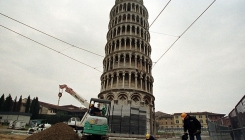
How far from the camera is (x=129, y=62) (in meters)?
33.2

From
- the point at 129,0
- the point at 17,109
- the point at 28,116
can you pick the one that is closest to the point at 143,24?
the point at 129,0

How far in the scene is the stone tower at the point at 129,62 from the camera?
30359 millimetres

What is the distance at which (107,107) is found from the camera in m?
12.1

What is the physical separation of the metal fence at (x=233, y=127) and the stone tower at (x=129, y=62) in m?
17.2

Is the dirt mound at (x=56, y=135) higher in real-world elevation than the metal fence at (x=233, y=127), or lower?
lower

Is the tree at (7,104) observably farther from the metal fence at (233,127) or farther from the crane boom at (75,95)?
the metal fence at (233,127)

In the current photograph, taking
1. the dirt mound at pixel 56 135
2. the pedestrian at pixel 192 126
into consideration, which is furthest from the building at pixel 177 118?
the pedestrian at pixel 192 126

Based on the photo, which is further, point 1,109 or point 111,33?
point 1,109

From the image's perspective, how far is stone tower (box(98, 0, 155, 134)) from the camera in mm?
30359

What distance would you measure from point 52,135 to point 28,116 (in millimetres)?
53131

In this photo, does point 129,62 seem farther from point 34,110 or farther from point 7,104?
point 7,104

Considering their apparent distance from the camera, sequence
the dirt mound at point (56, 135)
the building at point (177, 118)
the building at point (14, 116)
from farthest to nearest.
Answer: the building at point (177, 118)
the building at point (14, 116)
the dirt mound at point (56, 135)

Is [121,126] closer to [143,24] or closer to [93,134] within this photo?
[93,134]

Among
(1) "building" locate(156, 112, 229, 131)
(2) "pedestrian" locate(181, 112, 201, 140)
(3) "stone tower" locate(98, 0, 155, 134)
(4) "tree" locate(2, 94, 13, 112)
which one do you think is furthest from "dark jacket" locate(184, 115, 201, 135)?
(1) "building" locate(156, 112, 229, 131)
